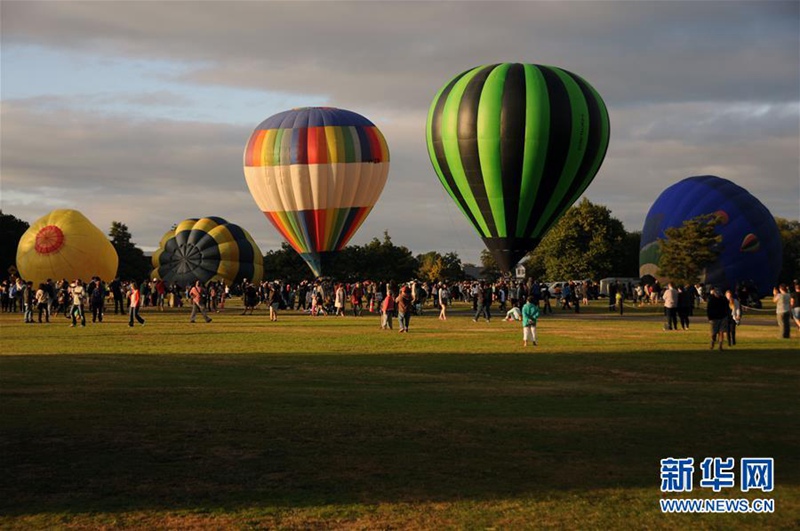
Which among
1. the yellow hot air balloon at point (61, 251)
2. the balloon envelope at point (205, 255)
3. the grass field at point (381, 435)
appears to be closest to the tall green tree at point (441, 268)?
the balloon envelope at point (205, 255)

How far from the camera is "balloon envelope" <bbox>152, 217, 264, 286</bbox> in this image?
259ft

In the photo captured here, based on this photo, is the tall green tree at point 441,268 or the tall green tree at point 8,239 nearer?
the tall green tree at point 8,239

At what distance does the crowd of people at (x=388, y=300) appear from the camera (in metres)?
28.6

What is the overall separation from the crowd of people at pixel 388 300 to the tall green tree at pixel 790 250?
4277 centimetres

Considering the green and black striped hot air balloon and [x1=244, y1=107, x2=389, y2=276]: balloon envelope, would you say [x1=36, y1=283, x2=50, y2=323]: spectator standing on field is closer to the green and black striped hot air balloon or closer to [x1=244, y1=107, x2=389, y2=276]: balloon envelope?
the green and black striped hot air balloon

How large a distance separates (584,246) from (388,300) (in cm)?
7750

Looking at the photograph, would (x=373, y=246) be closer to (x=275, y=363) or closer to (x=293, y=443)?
Result: (x=275, y=363)

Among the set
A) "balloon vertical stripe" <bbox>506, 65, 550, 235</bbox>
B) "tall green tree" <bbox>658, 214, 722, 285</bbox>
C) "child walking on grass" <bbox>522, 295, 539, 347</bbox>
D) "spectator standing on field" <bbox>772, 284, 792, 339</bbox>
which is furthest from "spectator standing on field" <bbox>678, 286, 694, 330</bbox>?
"tall green tree" <bbox>658, 214, 722, 285</bbox>

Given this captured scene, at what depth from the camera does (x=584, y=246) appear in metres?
109

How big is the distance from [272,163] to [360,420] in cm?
5027

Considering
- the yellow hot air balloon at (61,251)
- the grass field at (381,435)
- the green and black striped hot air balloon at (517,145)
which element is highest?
the green and black striped hot air balloon at (517,145)

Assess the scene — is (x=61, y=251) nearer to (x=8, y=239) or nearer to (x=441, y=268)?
(x=8, y=239)

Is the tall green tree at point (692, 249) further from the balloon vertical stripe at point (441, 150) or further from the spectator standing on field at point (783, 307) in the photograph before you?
the spectator standing on field at point (783, 307)

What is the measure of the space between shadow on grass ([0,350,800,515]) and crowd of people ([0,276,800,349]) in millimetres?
8380
